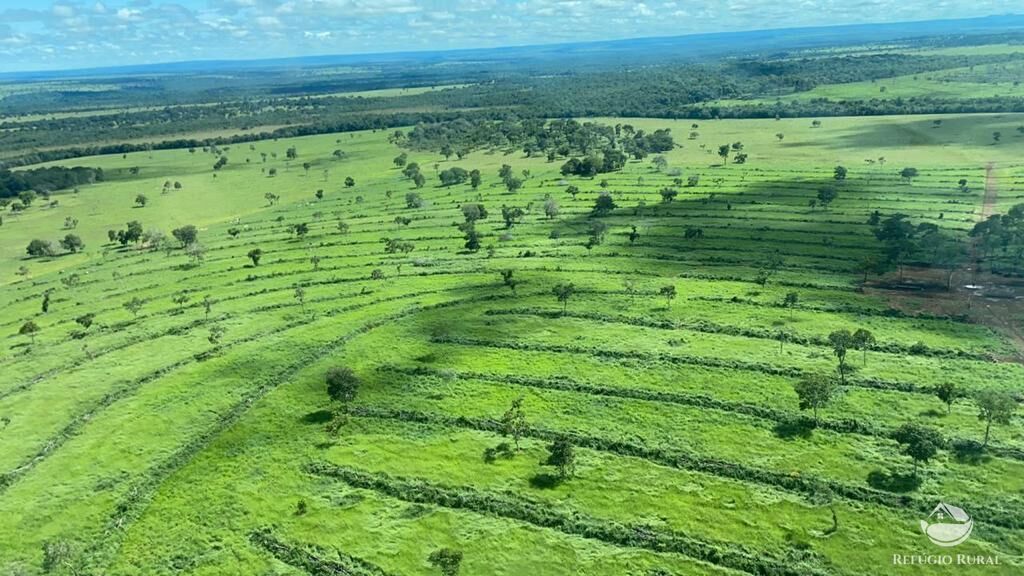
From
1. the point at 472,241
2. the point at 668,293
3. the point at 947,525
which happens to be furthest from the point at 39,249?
the point at 947,525

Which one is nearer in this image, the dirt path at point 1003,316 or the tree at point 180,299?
the dirt path at point 1003,316

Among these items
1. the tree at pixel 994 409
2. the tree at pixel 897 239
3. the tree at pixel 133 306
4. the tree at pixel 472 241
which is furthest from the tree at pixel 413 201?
the tree at pixel 994 409

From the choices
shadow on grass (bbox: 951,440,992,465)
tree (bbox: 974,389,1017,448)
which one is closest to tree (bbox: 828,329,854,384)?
tree (bbox: 974,389,1017,448)

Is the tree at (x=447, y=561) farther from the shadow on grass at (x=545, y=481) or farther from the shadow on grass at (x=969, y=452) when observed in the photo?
the shadow on grass at (x=969, y=452)

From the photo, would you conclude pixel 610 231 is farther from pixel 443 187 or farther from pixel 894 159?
pixel 894 159

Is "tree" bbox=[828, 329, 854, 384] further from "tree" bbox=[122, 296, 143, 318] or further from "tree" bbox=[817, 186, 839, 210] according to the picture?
"tree" bbox=[122, 296, 143, 318]

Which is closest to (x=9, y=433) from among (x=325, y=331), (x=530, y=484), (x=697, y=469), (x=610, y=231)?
(x=325, y=331)

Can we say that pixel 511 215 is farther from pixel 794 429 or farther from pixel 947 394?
pixel 947 394
